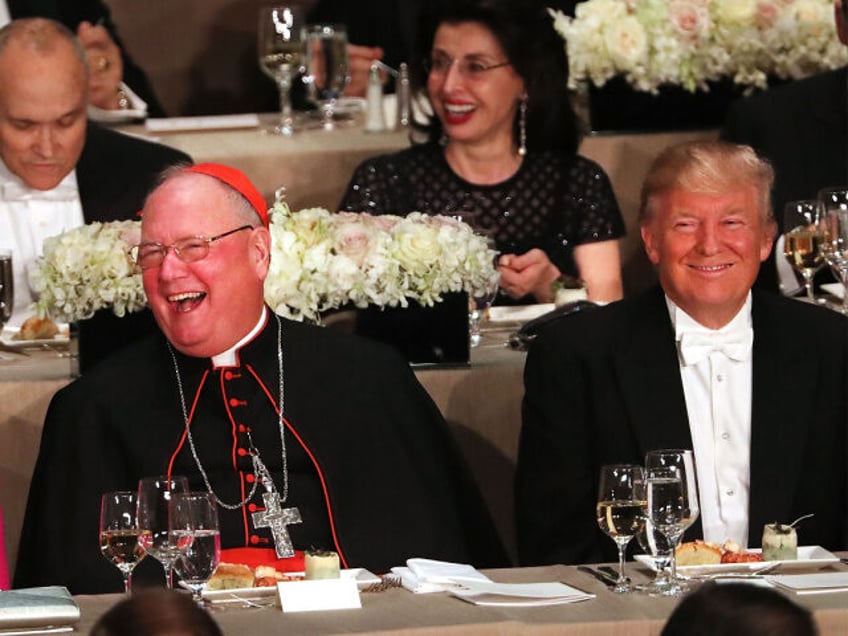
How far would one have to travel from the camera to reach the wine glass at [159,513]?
3.38 metres

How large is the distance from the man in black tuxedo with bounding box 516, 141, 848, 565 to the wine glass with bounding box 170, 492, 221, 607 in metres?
1.21

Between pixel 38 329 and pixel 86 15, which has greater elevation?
pixel 86 15

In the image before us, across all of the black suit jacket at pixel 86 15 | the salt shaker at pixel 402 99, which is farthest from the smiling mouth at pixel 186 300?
the black suit jacket at pixel 86 15

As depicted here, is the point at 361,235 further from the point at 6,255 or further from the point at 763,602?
the point at 763,602

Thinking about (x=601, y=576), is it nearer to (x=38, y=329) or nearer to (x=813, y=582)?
(x=813, y=582)

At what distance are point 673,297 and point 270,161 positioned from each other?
2166 mm

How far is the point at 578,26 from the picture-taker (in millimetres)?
6438

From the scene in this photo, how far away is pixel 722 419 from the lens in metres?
4.45

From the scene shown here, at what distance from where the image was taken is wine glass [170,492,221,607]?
3.37m

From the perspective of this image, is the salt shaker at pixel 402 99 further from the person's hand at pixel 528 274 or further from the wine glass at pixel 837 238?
the wine glass at pixel 837 238

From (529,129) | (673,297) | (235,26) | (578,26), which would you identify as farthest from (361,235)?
(235,26)

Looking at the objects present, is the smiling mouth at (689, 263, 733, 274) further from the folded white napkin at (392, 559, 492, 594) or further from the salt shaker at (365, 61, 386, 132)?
the salt shaker at (365, 61, 386, 132)

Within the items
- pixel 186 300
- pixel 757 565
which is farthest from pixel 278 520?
pixel 757 565

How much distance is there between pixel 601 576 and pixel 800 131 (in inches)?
105
